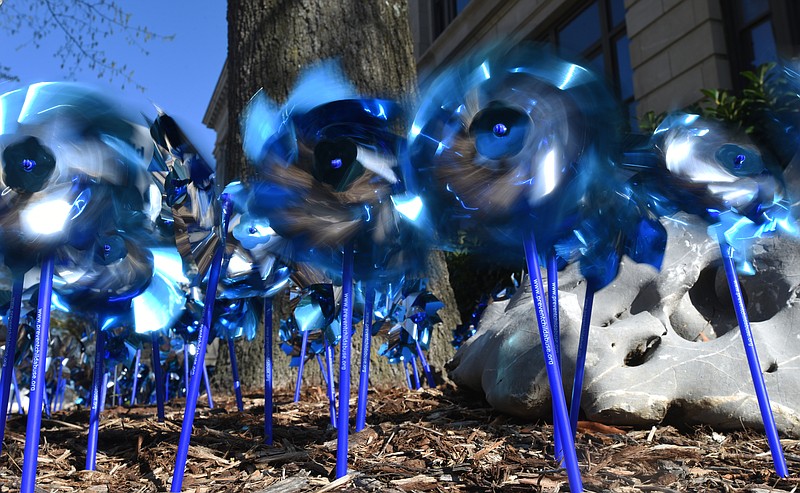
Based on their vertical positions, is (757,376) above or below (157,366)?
below

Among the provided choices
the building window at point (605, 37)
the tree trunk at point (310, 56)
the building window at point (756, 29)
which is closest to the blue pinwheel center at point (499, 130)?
the tree trunk at point (310, 56)

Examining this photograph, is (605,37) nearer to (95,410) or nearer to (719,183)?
(719,183)

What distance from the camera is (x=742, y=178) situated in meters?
1.97

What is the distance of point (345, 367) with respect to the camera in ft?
5.64

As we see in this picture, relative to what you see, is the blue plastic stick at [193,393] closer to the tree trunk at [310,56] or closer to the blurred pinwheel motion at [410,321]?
the blurred pinwheel motion at [410,321]

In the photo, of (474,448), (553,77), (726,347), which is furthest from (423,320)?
(553,77)

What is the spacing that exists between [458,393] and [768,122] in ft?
6.15

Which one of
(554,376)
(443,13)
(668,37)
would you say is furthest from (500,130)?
(443,13)

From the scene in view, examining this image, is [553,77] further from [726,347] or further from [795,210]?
[726,347]

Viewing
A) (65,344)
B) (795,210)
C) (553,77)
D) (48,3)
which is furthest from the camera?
(48,3)

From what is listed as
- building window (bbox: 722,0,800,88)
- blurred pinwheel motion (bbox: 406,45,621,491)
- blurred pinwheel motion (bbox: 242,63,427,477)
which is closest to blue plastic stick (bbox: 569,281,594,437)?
blurred pinwheel motion (bbox: 406,45,621,491)

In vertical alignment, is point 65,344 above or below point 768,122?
below

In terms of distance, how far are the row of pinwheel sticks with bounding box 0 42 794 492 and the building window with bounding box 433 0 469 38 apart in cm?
1460

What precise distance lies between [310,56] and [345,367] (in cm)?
315
